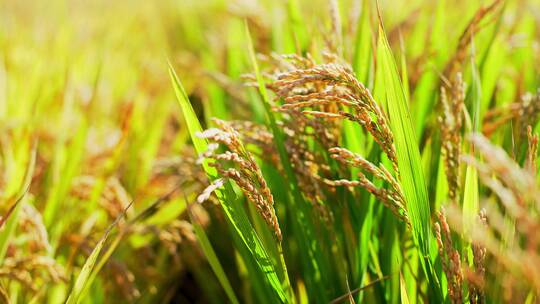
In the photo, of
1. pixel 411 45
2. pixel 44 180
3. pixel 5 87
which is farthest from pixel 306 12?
pixel 44 180

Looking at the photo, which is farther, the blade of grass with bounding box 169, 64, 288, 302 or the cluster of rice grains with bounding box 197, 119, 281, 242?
the blade of grass with bounding box 169, 64, 288, 302

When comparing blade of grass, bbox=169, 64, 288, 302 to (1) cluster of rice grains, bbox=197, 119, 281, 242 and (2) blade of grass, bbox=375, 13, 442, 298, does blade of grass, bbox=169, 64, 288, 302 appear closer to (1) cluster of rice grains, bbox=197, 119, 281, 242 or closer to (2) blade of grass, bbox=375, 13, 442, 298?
(1) cluster of rice grains, bbox=197, 119, 281, 242

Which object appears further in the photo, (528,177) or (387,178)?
(387,178)

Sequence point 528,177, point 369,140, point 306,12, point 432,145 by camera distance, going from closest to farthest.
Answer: point 528,177, point 369,140, point 432,145, point 306,12

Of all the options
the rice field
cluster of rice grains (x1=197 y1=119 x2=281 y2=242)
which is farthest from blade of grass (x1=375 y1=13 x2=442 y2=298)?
cluster of rice grains (x1=197 y1=119 x2=281 y2=242)

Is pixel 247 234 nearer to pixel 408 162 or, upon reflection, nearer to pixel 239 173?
pixel 239 173

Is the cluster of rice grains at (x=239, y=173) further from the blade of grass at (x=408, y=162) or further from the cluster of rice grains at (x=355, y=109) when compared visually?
the blade of grass at (x=408, y=162)

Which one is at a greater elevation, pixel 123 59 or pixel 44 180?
pixel 123 59

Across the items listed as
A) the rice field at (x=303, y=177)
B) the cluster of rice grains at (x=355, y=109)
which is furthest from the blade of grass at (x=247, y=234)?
the cluster of rice grains at (x=355, y=109)

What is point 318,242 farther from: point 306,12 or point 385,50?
point 306,12
